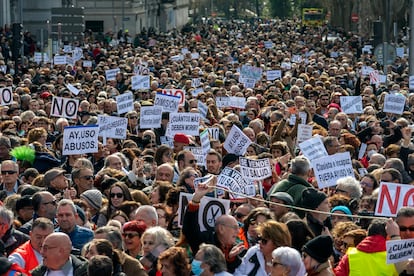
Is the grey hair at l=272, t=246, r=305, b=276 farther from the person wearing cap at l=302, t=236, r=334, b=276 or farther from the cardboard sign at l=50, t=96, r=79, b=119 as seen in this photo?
the cardboard sign at l=50, t=96, r=79, b=119

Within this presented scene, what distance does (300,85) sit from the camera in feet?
97.8

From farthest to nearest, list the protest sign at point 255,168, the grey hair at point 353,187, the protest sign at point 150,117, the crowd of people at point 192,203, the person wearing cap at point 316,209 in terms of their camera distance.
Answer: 1. the protest sign at point 150,117
2. the protest sign at point 255,168
3. the grey hair at point 353,187
4. the person wearing cap at point 316,209
5. the crowd of people at point 192,203

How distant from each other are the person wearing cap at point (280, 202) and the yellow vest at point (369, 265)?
1.74 m

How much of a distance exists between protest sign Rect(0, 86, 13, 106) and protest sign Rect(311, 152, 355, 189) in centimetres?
963

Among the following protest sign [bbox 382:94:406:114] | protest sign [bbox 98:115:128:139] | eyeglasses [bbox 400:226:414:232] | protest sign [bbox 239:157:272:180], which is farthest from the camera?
protest sign [bbox 382:94:406:114]

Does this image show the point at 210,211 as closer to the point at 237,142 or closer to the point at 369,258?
the point at 369,258

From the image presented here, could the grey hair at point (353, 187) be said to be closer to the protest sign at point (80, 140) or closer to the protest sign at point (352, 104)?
the protest sign at point (80, 140)

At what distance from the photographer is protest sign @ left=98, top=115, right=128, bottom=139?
1939cm

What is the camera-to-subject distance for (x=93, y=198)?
1321cm

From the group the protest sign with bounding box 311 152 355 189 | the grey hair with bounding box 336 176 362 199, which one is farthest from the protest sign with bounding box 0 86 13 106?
the grey hair with bounding box 336 176 362 199

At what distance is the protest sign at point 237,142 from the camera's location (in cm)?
1780

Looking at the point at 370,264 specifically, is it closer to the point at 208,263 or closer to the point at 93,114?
the point at 208,263

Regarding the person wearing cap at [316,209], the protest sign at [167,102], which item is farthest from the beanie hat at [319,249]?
the protest sign at [167,102]

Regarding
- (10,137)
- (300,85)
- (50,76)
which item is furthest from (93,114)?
(50,76)
